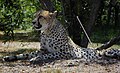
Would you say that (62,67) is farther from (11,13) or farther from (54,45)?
(11,13)

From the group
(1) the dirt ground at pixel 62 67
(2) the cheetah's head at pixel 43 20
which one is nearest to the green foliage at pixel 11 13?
(2) the cheetah's head at pixel 43 20

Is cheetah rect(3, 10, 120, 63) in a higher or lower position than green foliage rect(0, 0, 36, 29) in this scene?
lower

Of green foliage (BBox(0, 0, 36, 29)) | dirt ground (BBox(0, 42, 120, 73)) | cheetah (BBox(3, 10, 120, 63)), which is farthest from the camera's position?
green foliage (BBox(0, 0, 36, 29))

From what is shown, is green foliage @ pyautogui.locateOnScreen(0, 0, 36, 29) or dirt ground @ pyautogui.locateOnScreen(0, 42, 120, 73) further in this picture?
green foliage @ pyautogui.locateOnScreen(0, 0, 36, 29)

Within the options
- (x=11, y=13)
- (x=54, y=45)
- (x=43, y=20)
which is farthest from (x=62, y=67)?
(x=11, y=13)

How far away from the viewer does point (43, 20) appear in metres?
9.34

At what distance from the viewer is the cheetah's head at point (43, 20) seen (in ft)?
30.2

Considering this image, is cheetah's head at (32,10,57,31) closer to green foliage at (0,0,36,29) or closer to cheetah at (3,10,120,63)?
cheetah at (3,10,120,63)

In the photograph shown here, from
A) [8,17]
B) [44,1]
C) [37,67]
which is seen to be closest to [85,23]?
[44,1]

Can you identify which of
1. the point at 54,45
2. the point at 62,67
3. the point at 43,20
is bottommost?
the point at 62,67

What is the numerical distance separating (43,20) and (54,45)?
0.71m

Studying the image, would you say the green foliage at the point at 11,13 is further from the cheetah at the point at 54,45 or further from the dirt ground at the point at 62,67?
the dirt ground at the point at 62,67

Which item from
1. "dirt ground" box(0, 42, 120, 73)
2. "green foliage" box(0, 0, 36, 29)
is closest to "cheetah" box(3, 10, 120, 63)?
"dirt ground" box(0, 42, 120, 73)

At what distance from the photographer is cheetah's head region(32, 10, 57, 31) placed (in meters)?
9.20
